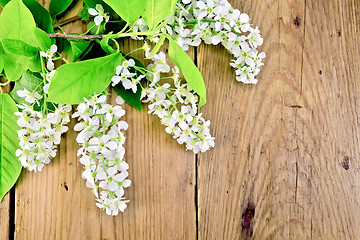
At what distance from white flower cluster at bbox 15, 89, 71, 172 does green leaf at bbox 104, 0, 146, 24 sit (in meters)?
0.18

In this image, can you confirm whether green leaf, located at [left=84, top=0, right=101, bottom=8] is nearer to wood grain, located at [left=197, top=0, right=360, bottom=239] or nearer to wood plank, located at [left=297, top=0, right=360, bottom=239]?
wood grain, located at [left=197, top=0, right=360, bottom=239]

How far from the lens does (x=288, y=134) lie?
2.27 ft

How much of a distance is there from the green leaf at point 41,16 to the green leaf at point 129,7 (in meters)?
0.16

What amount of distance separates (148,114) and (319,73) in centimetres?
34

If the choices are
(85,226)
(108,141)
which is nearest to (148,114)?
(108,141)

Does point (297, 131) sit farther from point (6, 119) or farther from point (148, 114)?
point (6, 119)

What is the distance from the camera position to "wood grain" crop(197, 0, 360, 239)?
2.20 feet

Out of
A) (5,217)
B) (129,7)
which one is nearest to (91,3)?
(129,7)

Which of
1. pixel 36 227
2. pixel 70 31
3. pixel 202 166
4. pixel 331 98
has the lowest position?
pixel 36 227

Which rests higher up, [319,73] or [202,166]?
[319,73]

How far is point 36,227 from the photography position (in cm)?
64

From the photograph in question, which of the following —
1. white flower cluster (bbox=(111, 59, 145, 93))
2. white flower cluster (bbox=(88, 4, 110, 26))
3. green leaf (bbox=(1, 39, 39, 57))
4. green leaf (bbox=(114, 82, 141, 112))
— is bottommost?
green leaf (bbox=(114, 82, 141, 112))

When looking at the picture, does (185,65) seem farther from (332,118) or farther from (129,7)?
(332,118)

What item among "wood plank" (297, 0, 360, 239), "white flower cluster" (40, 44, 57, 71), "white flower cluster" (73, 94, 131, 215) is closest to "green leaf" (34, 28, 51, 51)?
"white flower cluster" (40, 44, 57, 71)
